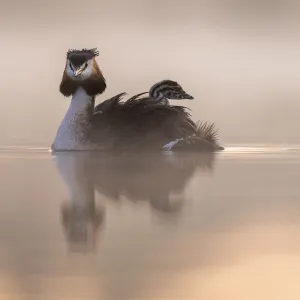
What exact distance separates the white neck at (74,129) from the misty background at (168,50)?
0.56 m

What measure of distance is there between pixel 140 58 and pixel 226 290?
2.57m

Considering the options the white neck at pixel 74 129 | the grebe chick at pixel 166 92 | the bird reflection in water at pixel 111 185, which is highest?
the grebe chick at pixel 166 92

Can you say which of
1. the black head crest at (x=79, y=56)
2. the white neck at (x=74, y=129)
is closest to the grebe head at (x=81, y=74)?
the black head crest at (x=79, y=56)

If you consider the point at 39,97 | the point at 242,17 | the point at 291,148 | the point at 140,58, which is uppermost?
the point at 242,17

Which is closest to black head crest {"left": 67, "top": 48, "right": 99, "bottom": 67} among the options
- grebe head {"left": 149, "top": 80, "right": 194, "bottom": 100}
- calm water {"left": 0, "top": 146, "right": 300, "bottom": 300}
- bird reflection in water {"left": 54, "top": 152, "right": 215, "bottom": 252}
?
grebe head {"left": 149, "top": 80, "right": 194, "bottom": 100}

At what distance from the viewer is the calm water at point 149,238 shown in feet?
1.50

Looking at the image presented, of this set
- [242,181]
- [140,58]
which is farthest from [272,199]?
[140,58]

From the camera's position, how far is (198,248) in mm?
573

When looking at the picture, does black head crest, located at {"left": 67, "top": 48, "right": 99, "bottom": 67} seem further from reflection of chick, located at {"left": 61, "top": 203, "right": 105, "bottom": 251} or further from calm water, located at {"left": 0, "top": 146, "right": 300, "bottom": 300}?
reflection of chick, located at {"left": 61, "top": 203, "right": 105, "bottom": 251}

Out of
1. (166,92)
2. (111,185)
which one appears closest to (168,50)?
(166,92)

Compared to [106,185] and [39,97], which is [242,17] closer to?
[39,97]

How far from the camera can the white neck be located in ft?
7.29

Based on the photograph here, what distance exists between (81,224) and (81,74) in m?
1.77

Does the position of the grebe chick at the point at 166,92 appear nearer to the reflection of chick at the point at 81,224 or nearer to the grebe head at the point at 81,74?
the grebe head at the point at 81,74
